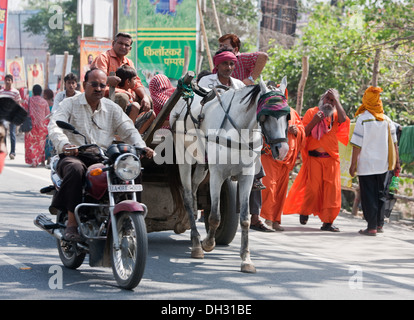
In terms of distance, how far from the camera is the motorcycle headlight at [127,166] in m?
6.16

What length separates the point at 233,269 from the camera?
7441mm

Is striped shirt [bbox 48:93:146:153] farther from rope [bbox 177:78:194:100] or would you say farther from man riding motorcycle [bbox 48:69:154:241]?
rope [bbox 177:78:194:100]

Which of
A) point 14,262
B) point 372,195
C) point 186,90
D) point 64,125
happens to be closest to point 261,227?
point 372,195

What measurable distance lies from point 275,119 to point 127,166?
1528 mm

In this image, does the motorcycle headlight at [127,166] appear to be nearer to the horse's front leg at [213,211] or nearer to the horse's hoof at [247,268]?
the horse's front leg at [213,211]

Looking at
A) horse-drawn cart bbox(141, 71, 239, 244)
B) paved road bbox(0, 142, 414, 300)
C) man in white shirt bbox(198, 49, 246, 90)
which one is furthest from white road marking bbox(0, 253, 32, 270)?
man in white shirt bbox(198, 49, 246, 90)

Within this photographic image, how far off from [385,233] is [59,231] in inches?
241

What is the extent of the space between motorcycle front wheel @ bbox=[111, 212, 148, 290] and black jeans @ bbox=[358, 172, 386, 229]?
5613mm

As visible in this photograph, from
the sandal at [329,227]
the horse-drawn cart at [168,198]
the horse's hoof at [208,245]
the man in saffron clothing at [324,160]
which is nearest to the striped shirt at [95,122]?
the horse-drawn cart at [168,198]

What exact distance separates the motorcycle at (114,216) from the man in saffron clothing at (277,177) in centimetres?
424

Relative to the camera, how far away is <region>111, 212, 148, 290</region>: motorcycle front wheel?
5.88 meters

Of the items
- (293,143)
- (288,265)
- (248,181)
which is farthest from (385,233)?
(248,181)

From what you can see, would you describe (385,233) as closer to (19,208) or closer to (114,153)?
(19,208)

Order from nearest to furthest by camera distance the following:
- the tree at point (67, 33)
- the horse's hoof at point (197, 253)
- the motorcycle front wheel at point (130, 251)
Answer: the motorcycle front wheel at point (130, 251) → the horse's hoof at point (197, 253) → the tree at point (67, 33)
